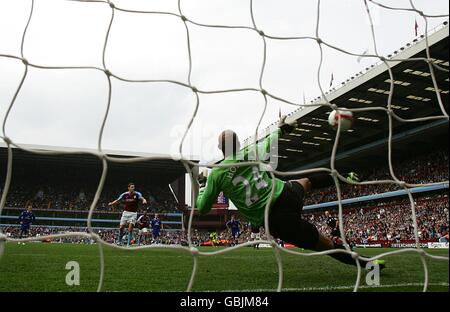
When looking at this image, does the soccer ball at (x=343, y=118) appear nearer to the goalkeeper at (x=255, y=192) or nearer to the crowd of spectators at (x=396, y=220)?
the goalkeeper at (x=255, y=192)

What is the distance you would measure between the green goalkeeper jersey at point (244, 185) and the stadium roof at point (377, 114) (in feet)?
44.1

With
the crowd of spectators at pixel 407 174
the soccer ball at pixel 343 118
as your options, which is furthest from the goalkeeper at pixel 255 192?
the crowd of spectators at pixel 407 174

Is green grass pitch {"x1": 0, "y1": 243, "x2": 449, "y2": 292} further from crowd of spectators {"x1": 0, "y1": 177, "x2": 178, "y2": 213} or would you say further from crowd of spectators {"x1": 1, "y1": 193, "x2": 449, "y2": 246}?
crowd of spectators {"x1": 0, "y1": 177, "x2": 178, "y2": 213}

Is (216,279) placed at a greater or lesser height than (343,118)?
lesser

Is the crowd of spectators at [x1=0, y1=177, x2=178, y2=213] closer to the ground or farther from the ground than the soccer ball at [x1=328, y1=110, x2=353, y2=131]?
closer to the ground

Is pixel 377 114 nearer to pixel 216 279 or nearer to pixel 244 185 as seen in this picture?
pixel 216 279

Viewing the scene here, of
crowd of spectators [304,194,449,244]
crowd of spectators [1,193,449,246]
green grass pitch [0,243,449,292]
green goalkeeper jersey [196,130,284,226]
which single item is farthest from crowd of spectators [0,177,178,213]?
green goalkeeper jersey [196,130,284,226]

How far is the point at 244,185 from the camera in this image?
3406 millimetres

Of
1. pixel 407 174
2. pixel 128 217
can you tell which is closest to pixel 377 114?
pixel 407 174

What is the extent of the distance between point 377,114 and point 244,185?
849 inches

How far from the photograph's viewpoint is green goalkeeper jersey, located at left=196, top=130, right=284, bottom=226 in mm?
3391

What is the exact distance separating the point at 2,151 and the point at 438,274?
3168cm

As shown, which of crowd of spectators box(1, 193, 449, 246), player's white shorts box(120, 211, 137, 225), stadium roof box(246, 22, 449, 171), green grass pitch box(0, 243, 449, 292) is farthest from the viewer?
stadium roof box(246, 22, 449, 171)

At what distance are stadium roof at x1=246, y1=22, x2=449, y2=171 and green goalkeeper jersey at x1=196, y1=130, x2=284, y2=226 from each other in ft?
44.1
